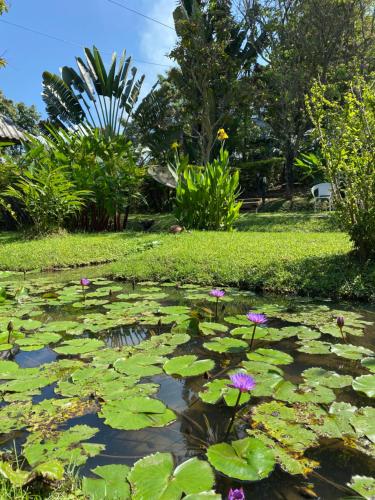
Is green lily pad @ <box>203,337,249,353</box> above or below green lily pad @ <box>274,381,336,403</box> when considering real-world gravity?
above

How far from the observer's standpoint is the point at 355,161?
3.38 metres

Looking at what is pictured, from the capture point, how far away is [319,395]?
1.54 meters

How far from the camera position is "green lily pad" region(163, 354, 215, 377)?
5.61 feet

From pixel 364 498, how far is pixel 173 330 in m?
1.39

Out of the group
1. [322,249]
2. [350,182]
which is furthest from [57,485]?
[322,249]

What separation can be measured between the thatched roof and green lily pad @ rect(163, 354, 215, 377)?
357 inches

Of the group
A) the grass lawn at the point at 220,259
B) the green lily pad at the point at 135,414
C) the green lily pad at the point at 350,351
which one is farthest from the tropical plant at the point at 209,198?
the green lily pad at the point at 135,414

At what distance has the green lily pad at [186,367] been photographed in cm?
171

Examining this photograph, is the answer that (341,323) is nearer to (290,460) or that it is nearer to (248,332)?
(248,332)

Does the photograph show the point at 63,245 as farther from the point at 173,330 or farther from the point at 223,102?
the point at 223,102

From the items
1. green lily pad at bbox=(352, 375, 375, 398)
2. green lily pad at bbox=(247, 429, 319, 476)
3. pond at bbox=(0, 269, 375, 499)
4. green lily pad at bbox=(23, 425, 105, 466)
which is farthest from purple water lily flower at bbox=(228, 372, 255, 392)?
green lily pad at bbox=(352, 375, 375, 398)

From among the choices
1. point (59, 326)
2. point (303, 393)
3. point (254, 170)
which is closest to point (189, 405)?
point (303, 393)

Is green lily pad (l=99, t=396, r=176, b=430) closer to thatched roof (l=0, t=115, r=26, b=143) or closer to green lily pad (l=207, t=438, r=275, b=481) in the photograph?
green lily pad (l=207, t=438, r=275, b=481)

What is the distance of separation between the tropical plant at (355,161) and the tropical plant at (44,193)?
436 cm
